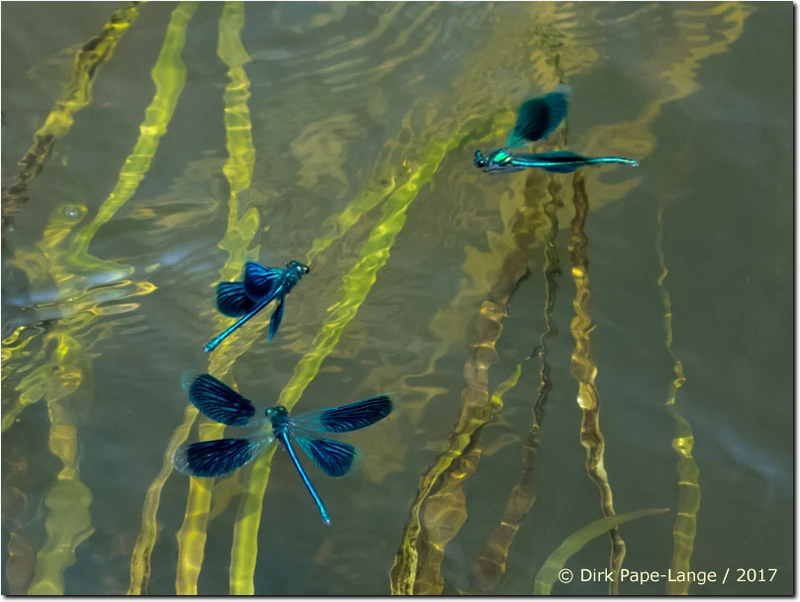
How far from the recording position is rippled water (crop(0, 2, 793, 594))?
7.18 feet

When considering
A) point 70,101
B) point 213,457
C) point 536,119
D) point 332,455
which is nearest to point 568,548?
point 332,455

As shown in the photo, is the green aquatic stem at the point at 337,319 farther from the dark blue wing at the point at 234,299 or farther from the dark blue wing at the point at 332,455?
the dark blue wing at the point at 234,299

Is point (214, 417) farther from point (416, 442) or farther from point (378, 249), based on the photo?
point (378, 249)

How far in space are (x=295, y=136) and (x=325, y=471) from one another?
146 cm

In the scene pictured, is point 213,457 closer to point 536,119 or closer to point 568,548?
point 568,548

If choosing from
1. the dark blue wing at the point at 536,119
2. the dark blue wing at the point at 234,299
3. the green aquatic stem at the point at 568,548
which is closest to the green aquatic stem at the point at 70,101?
the dark blue wing at the point at 234,299

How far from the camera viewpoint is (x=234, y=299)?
1990 millimetres

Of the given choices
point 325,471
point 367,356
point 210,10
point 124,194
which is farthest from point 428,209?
point 210,10

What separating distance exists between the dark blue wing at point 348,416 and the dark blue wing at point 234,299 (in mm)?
418

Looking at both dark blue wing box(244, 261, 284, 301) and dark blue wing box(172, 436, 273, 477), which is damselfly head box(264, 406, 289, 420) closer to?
dark blue wing box(172, 436, 273, 477)

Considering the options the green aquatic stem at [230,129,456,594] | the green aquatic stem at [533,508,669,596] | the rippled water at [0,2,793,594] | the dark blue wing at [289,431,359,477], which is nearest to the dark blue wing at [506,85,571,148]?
the rippled water at [0,2,793,594]

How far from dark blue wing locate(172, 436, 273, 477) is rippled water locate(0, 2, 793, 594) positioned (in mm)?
184

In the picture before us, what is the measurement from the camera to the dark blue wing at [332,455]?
2.03 m

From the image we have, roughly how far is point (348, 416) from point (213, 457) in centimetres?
45
